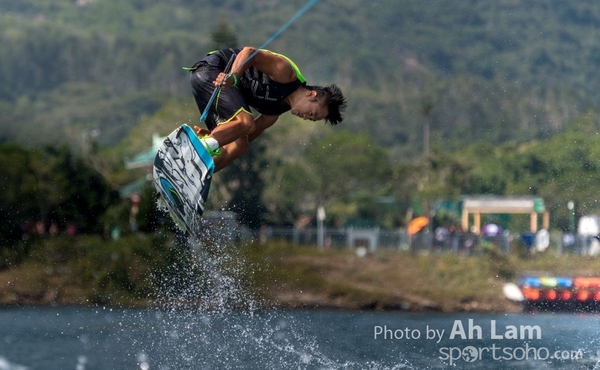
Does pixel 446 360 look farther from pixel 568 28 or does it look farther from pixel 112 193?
pixel 568 28

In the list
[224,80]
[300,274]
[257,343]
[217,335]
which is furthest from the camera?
[300,274]

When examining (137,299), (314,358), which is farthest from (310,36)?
(314,358)

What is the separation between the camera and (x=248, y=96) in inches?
332

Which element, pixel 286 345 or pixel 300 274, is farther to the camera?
pixel 300 274

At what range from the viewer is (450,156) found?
2577cm

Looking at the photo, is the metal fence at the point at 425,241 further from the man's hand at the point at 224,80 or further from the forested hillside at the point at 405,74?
the man's hand at the point at 224,80

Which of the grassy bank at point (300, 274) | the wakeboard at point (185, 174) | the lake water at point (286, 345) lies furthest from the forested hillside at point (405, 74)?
the wakeboard at point (185, 174)

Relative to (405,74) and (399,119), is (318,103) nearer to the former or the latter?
(405,74)

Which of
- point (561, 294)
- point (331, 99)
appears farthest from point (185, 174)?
point (561, 294)

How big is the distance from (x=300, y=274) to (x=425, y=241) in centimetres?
269

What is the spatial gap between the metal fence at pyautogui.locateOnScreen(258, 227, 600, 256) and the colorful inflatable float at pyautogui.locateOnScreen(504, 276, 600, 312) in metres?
0.80

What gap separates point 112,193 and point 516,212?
335 inches

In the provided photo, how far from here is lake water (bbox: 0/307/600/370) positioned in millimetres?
9562

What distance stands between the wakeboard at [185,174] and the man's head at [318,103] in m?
0.81
